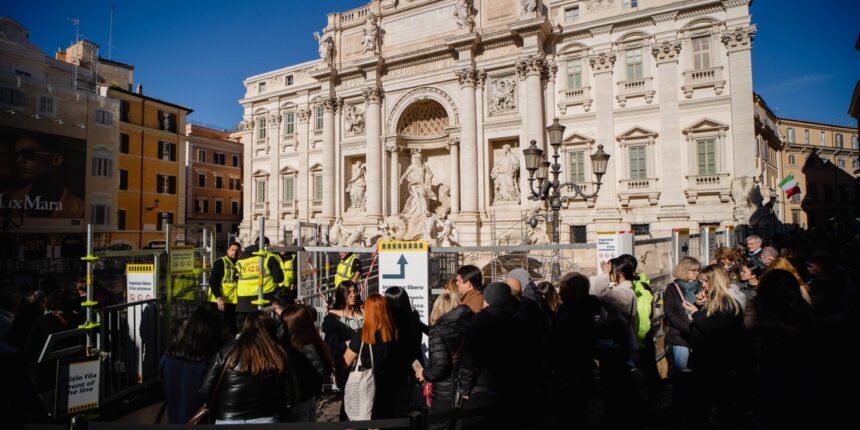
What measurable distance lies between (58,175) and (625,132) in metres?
27.8

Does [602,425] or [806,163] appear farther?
[806,163]

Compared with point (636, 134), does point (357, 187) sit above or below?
below

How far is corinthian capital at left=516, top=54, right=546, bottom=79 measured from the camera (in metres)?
21.4

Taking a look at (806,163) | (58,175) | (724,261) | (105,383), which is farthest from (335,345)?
(806,163)

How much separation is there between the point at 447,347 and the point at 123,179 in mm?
35102

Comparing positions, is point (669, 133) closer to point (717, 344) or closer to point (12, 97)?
point (717, 344)

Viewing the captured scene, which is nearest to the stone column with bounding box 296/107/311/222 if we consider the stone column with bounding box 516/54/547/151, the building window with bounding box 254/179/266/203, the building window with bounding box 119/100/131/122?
the building window with bounding box 254/179/266/203

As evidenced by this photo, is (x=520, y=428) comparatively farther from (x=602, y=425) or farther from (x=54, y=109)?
(x=54, y=109)

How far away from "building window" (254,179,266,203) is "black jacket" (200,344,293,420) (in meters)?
29.2

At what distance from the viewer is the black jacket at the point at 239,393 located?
331 cm

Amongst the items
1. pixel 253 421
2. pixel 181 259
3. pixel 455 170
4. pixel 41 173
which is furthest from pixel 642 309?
pixel 41 173

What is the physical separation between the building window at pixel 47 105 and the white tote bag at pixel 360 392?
27.5 m

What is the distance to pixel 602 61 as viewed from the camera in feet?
68.7

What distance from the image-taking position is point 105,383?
6277 mm
